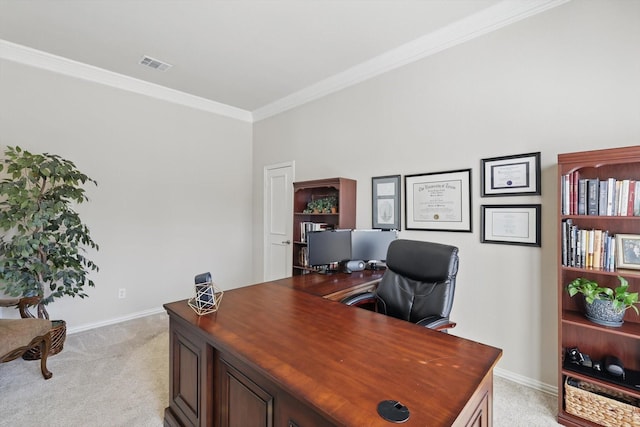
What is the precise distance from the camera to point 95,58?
3.13 metres

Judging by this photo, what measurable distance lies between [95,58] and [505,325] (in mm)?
4782

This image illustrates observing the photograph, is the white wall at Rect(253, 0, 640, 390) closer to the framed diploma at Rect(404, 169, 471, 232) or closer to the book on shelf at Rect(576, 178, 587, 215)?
the framed diploma at Rect(404, 169, 471, 232)

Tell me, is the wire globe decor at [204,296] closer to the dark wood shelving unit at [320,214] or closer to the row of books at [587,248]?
the dark wood shelving unit at [320,214]

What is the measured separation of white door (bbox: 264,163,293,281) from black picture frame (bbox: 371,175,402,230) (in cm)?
145

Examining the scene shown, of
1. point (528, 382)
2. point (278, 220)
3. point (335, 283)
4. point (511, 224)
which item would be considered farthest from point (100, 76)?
point (528, 382)

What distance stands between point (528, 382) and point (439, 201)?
5.21 ft

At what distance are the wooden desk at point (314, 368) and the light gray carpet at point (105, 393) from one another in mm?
491

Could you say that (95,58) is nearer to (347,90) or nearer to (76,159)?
(76,159)

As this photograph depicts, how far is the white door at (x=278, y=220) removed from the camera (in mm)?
4293

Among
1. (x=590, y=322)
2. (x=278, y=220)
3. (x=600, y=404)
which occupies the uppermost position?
(x=278, y=220)

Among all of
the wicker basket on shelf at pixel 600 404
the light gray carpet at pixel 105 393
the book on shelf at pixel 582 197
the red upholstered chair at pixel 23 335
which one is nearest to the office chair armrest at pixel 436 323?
the light gray carpet at pixel 105 393

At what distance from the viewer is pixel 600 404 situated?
1.73 metres

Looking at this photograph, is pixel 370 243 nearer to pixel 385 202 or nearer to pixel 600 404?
pixel 385 202

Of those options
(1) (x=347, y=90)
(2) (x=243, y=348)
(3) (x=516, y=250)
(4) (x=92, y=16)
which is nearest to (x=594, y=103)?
(3) (x=516, y=250)
